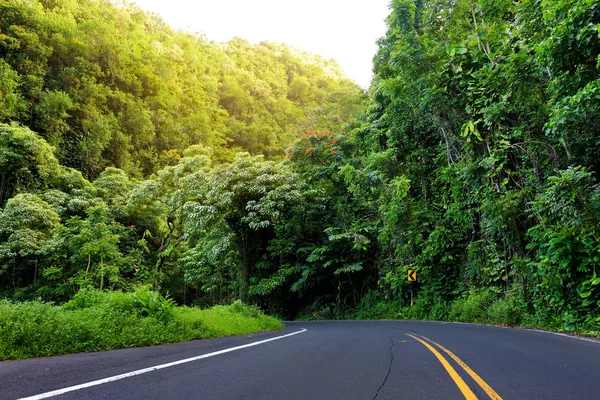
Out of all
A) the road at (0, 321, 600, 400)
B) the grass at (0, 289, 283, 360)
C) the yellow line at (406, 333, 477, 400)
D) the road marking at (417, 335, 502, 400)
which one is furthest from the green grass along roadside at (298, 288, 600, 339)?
the grass at (0, 289, 283, 360)

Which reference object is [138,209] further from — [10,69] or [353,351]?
[353,351]

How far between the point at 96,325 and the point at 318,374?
447 cm

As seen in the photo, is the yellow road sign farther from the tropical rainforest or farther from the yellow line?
the yellow line

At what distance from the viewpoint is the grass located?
587cm

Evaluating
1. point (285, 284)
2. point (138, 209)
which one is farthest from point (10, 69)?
point (285, 284)

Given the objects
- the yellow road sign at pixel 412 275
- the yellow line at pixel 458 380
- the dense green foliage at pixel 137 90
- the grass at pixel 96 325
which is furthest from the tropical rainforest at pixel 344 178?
the yellow line at pixel 458 380

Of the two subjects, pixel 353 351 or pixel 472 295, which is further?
pixel 472 295

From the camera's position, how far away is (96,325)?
7.22 meters

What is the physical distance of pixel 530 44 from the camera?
11.1 metres

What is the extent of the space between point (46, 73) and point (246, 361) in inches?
1515

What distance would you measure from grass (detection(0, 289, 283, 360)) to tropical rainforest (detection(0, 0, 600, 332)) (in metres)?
1.60

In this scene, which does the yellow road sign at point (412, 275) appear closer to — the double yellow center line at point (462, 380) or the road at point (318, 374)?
the road at point (318, 374)

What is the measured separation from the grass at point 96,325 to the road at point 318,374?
453mm

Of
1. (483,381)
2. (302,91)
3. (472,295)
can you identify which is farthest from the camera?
(302,91)
